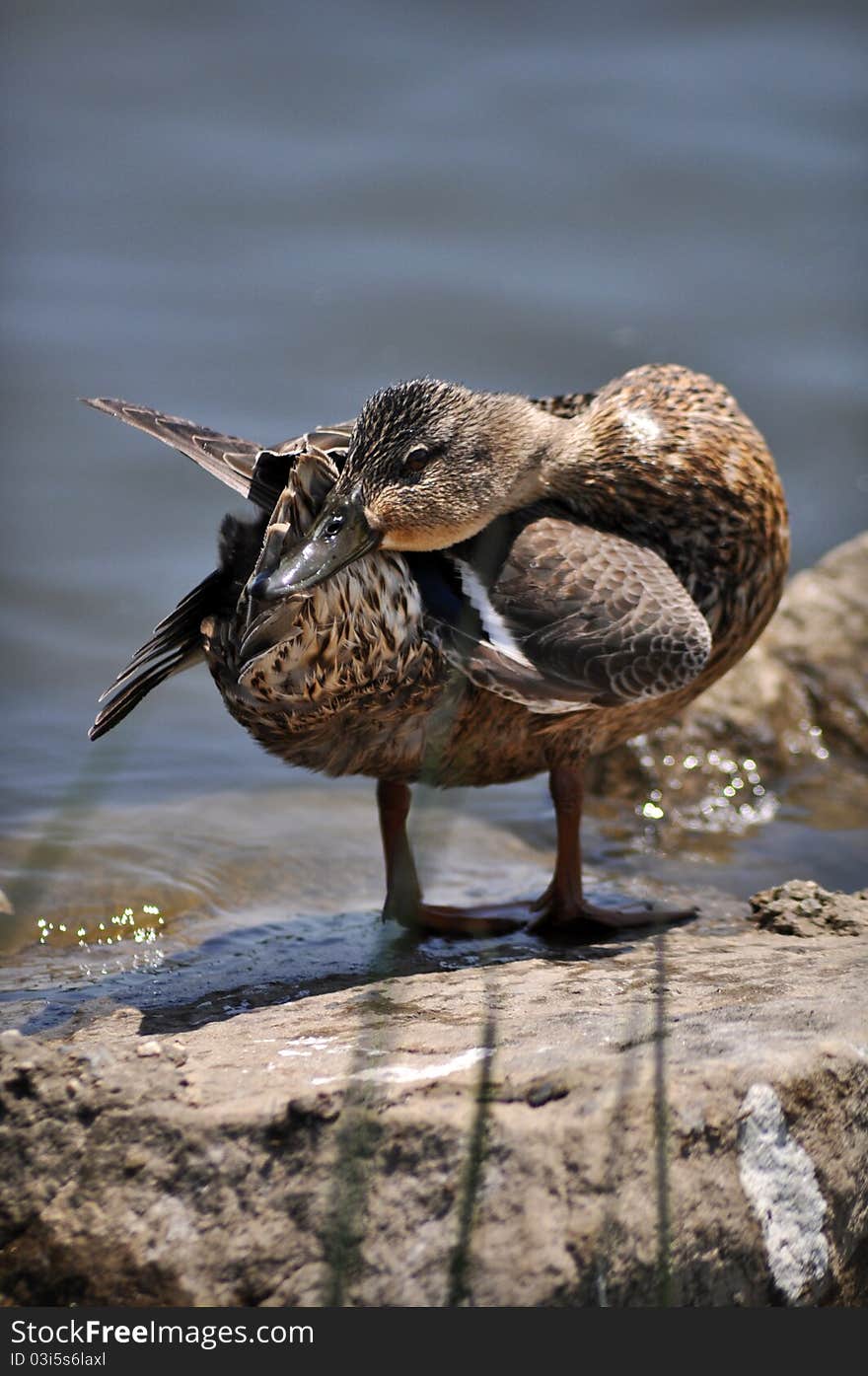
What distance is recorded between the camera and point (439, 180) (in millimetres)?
10359

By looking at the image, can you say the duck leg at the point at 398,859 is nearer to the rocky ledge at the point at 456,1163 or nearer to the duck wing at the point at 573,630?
the duck wing at the point at 573,630

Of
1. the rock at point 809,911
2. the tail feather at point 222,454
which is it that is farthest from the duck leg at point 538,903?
the tail feather at point 222,454

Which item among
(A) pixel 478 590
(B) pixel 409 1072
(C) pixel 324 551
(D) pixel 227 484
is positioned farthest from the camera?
(A) pixel 478 590

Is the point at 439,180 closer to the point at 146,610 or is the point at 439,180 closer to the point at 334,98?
the point at 334,98

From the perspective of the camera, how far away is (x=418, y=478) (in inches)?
159

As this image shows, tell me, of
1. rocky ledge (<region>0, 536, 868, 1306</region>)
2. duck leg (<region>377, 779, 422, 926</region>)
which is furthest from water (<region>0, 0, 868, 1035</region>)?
rocky ledge (<region>0, 536, 868, 1306</region>)

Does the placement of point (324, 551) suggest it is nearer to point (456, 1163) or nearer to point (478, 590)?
point (478, 590)

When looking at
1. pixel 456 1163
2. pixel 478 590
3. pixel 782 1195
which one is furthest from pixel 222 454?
pixel 782 1195

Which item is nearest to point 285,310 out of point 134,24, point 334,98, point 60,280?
point 60,280

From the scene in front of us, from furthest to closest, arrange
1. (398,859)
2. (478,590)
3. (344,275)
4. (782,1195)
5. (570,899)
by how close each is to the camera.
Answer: (344,275)
(398,859)
(570,899)
(478,590)
(782,1195)

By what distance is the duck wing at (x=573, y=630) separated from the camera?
391 centimetres

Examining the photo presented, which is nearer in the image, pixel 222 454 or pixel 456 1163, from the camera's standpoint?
pixel 456 1163

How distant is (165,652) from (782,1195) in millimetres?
2110

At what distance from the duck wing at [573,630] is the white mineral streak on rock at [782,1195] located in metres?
1.45
